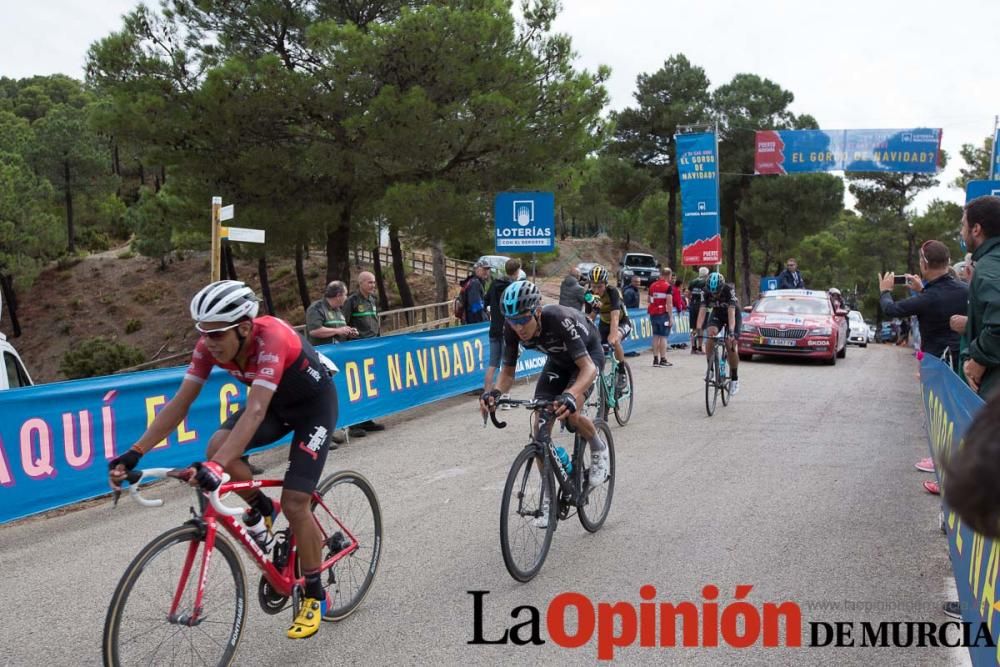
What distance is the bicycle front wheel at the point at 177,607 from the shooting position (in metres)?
3.36

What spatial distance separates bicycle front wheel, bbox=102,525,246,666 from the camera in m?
3.36

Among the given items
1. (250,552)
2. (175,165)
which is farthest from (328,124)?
(250,552)

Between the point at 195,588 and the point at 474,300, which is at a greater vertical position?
the point at 474,300

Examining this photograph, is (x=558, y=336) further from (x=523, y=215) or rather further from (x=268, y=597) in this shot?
(x=523, y=215)

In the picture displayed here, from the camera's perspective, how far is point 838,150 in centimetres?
3020

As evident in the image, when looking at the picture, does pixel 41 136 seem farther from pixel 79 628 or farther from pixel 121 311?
pixel 79 628

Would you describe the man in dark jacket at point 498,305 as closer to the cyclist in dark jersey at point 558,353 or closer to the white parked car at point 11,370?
the cyclist in dark jersey at point 558,353

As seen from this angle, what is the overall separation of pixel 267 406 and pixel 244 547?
2.31 feet

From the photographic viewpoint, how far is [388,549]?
19.1 feet

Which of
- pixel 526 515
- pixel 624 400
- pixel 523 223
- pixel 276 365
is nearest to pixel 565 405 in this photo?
pixel 526 515

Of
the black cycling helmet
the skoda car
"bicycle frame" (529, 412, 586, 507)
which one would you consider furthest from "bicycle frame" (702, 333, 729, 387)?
the skoda car

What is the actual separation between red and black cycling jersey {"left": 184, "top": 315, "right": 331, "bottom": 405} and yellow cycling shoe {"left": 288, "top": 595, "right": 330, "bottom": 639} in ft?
3.34

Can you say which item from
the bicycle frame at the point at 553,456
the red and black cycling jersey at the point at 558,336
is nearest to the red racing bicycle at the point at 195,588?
the bicycle frame at the point at 553,456

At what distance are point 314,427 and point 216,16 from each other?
19341 millimetres
